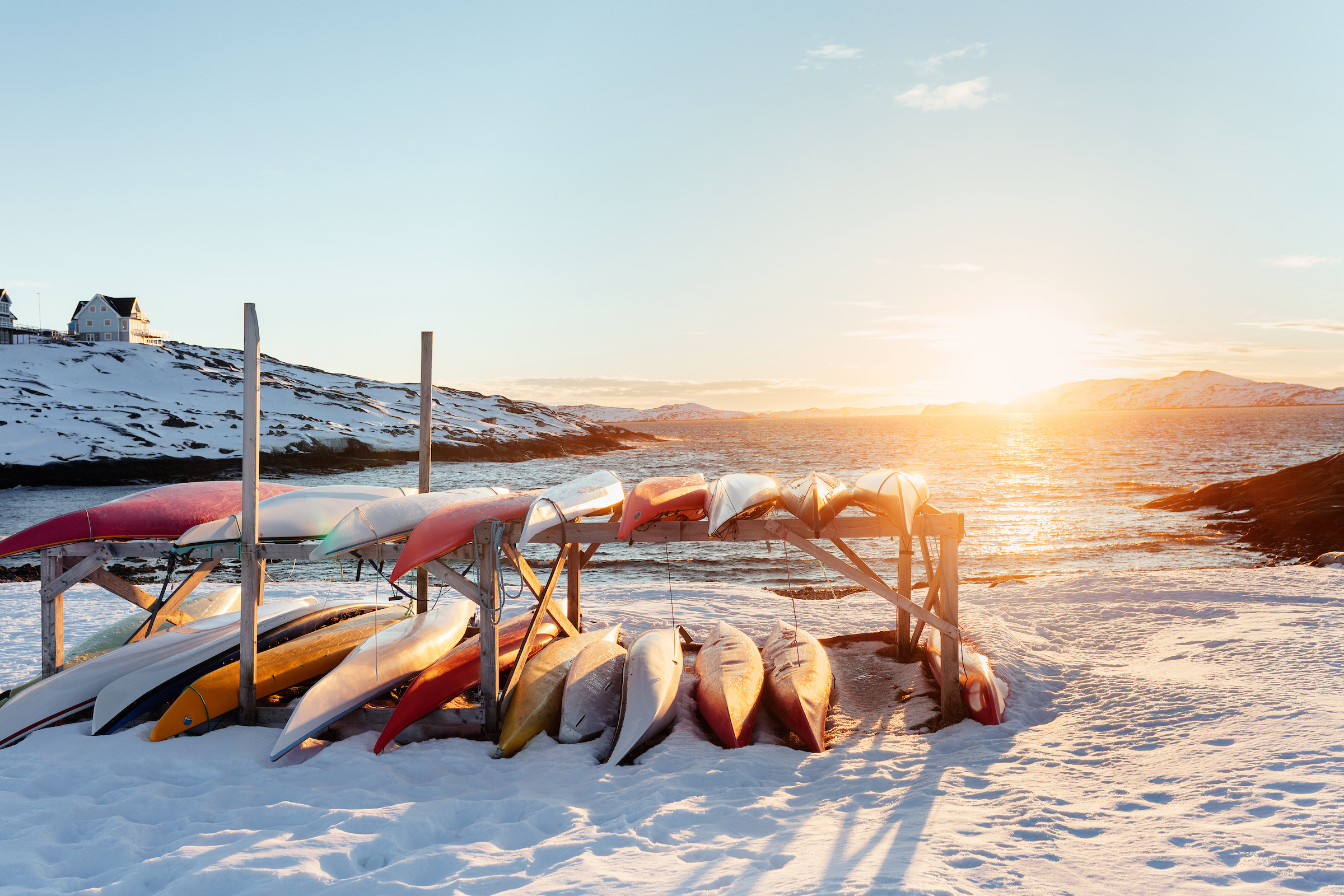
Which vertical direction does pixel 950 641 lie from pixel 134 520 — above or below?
below

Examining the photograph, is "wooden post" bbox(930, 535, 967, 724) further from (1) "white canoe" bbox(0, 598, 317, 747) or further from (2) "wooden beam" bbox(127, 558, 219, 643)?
(2) "wooden beam" bbox(127, 558, 219, 643)

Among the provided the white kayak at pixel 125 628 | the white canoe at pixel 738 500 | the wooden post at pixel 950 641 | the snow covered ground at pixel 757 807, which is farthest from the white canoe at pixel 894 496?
the white kayak at pixel 125 628

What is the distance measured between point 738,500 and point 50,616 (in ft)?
22.2

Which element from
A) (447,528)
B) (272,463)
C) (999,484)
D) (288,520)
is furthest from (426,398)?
(272,463)

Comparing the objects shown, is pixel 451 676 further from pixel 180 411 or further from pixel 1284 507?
pixel 180 411

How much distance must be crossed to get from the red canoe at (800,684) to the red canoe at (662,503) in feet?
5.84

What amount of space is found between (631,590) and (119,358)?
61.4m

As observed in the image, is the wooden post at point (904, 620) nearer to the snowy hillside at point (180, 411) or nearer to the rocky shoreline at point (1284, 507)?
the rocky shoreline at point (1284, 507)

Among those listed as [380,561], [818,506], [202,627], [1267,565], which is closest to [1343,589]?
[1267,565]

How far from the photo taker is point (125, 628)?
28.4ft

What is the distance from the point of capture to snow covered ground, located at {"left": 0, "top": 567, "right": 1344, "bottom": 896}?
13.0 feet

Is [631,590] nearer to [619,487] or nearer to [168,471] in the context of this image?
[619,487]

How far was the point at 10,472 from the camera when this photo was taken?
35.3 meters

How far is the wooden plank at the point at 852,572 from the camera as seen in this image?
6594 millimetres
